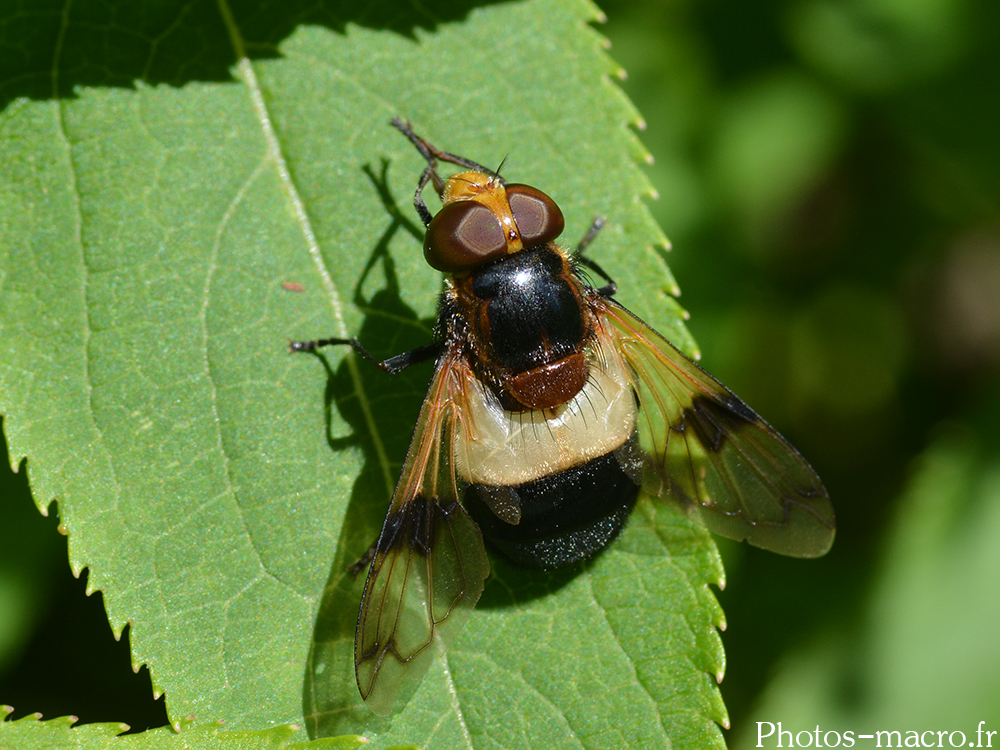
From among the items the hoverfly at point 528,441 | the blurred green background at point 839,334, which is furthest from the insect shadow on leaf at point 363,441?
the blurred green background at point 839,334

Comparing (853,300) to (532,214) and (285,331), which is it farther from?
(285,331)

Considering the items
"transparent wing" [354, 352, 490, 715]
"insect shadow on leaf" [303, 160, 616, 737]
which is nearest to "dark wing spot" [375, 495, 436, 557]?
"transparent wing" [354, 352, 490, 715]

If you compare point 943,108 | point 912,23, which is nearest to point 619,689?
point 943,108

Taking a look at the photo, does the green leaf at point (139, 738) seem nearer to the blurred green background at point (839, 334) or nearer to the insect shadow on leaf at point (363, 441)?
the insect shadow on leaf at point (363, 441)

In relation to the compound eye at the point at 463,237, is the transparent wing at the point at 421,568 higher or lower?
lower

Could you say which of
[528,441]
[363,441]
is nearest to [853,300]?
[528,441]

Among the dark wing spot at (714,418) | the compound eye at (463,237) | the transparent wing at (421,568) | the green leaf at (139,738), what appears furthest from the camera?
the dark wing spot at (714,418)

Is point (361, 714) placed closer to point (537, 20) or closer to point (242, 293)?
point (242, 293)

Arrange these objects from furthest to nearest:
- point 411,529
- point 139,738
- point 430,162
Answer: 1. point 430,162
2. point 411,529
3. point 139,738
